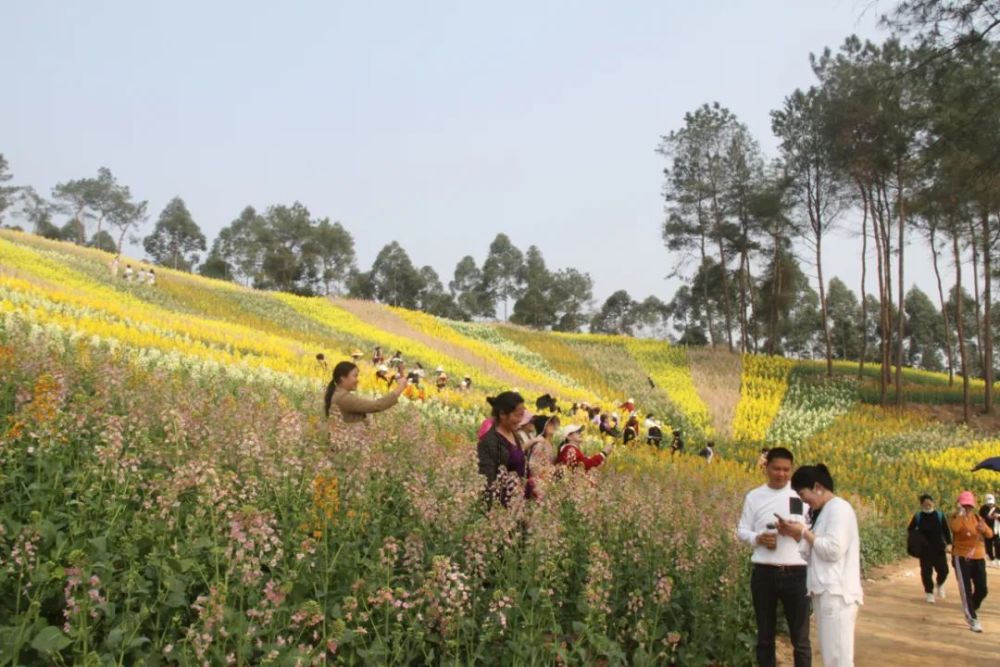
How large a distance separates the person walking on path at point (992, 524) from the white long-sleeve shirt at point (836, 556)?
10694 mm

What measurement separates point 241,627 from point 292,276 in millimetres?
83400

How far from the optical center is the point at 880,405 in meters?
34.0

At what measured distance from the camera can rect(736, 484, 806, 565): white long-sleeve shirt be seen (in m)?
6.11

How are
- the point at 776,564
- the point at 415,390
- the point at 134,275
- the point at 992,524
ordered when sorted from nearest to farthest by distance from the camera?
the point at 776,564
the point at 992,524
the point at 415,390
the point at 134,275

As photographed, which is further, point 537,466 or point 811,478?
point 537,466

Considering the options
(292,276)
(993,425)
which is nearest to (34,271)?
(993,425)

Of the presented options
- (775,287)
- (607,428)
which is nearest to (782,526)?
(607,428)

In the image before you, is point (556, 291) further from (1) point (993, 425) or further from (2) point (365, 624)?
(2) point (365, 624)

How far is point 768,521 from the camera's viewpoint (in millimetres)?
6203

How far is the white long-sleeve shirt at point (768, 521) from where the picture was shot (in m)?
6.11

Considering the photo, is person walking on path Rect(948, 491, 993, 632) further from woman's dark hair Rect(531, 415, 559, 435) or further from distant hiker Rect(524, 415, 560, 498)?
distant hiker Rect(524, 415, 560, 498)

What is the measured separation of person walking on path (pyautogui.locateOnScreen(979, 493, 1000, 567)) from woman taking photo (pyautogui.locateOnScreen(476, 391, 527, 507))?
11442 mm

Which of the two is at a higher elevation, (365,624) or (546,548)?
(546,548)

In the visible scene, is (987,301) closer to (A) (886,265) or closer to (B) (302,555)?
(A) (886,265)
